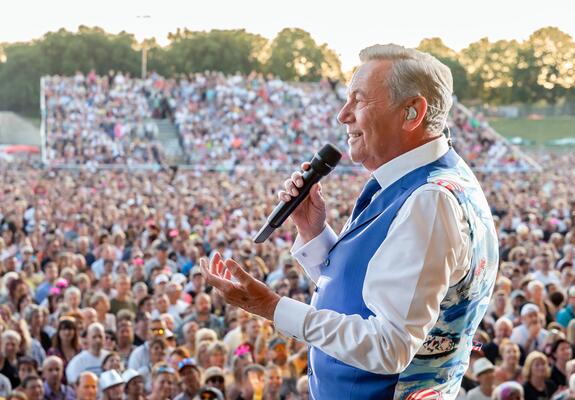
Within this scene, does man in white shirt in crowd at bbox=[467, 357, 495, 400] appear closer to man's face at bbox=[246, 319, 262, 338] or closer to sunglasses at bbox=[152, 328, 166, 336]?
man's face at bbox=[246, 319, 262, 338]

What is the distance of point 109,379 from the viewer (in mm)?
5055

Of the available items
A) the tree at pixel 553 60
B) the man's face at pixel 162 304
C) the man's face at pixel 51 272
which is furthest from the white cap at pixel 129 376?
the tree at pixel 553 60

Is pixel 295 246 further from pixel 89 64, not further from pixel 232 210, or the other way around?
pixel 89 64

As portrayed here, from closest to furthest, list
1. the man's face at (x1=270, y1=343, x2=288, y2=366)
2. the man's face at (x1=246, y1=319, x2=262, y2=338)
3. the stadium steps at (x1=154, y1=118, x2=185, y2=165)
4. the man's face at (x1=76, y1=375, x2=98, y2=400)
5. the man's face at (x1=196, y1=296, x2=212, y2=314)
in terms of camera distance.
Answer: the man's face at (x1=76, y1=375, x2=98, y2=400) < the man's face at (x1=270, y1=343, x2=288, y2=366) < the man's face at (x1=246, y1=319, x2=262, y2=338) < the man's face at (x1=196, y1=296, x2=212, y2=314) < the stadium steps at (x1=154, y1=118, x2=185, y2=165)

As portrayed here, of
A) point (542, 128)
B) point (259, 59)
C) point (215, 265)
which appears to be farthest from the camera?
point (259, 59)

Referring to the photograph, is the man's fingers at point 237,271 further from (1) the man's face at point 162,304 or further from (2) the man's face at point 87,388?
(1) the man's face at point 162,304

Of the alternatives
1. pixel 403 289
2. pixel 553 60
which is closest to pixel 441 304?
pixel 403 289

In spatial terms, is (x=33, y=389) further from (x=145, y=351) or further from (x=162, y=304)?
(x=162, y=304)

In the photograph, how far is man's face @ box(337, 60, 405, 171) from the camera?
169 centimetres

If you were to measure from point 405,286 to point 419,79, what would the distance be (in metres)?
0.39

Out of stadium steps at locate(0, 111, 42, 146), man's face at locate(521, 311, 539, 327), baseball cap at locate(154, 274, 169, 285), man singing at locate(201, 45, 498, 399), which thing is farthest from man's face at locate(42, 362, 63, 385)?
stadium steps at locate(0, 111, 42, 146)

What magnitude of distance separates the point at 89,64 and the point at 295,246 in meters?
46.5

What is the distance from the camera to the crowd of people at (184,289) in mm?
5387

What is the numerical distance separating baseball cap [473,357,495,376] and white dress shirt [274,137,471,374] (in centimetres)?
397
